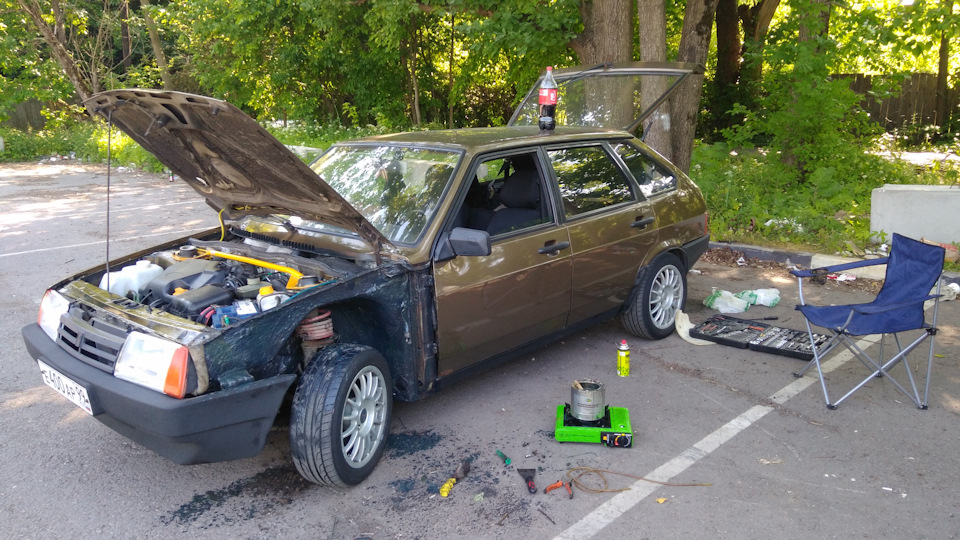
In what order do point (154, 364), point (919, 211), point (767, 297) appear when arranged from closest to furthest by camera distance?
point (154, 364)
point (767, 297)
point (919, 211)

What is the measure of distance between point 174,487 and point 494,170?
2754 mm

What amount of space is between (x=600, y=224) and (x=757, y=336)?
1.71 meters

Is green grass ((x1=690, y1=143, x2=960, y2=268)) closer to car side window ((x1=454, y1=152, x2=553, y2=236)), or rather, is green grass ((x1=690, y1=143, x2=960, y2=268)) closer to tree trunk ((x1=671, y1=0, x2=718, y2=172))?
tree trunk ((x1=671, y1=0, x2=718, y2=172))

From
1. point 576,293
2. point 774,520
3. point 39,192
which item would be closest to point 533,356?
point 576,293

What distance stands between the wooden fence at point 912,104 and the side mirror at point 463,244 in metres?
18.1

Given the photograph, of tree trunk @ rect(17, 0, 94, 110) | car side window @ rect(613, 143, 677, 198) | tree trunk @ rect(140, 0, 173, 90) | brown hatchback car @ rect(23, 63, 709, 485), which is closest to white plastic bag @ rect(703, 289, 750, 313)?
brown hatchback car @ rect(23, 63, 709, 485)

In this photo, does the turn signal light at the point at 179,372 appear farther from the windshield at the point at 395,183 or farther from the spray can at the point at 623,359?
the spray can at the point at 623,359

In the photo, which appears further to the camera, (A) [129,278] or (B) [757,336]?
(B) [757,336]

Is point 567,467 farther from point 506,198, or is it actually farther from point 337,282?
point 506,198

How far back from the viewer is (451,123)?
58.4 ft

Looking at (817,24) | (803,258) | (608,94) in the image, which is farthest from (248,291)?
(817,24)

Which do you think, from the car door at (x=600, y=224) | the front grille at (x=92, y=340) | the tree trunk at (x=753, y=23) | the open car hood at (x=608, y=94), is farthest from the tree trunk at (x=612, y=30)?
the tree trunk at (x=753, y=23)

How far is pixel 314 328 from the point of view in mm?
3500

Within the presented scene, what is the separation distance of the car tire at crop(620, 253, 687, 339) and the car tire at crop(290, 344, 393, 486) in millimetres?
2287
